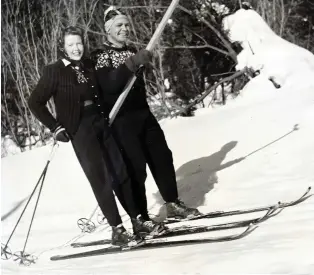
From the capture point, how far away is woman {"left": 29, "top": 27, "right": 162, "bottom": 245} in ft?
5.24

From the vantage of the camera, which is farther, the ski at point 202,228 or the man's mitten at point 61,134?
the man's mitten at point 61,134

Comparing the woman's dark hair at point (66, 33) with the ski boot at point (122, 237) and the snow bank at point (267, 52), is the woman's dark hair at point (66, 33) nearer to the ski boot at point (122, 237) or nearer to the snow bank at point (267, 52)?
the snow bank at point (267, 52)

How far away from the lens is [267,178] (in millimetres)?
1456

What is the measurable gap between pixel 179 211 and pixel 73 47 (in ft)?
1.83

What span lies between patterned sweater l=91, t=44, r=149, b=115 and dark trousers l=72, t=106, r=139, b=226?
0.07 m

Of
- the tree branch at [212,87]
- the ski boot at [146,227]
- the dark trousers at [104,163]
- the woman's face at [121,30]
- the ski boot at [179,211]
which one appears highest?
the woman's face at [121,30]

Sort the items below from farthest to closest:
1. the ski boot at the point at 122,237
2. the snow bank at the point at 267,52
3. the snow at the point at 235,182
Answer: the ski boot at the point at 122,237
the snow bank at the point at 267,52
the snow at the point at 235,182

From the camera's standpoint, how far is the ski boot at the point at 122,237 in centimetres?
159

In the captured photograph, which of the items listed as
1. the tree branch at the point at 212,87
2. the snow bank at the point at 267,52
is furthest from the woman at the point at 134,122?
the snow bank at the point at 267,52

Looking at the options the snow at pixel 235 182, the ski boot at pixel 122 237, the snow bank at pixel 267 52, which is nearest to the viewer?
the snow at pixel 235 182

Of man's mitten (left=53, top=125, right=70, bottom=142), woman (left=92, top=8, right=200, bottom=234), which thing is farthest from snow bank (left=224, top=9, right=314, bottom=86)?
man's mitten (left=53, top=125, right=70, bottom=142)

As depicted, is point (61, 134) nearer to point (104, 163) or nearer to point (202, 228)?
point (104, 163)

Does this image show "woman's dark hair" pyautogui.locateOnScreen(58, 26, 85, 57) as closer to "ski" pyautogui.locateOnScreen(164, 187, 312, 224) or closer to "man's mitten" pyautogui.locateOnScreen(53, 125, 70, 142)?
"man's mitten" pyautogui.locateOnScreen(53, 125, 70, 142)

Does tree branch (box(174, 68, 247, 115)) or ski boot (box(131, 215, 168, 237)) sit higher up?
tree branch (box(174, 68, 247, 115))
